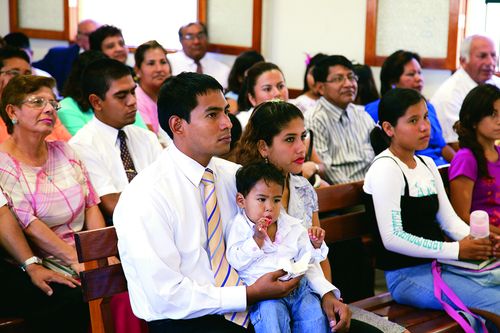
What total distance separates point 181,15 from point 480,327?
5.07 m

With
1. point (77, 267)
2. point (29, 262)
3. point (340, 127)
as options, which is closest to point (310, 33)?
point (340, 127)

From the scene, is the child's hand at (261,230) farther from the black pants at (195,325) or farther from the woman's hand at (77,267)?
the woman's hand at (77,267)

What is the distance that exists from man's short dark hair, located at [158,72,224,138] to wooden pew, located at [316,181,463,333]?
77 centimetres

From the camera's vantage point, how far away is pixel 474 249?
2.74 m

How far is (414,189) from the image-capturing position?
278 centimetres

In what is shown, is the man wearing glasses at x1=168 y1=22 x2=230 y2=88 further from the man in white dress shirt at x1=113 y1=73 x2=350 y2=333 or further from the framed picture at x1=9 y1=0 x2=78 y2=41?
the man in white dress shirt at x1=113 y1=73 x2=350 y2=333

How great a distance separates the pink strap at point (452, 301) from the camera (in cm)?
265

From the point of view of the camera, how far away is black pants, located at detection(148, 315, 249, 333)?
2061 mm

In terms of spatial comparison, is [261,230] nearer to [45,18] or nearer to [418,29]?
[418,29]

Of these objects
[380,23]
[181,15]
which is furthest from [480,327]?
[181,15]

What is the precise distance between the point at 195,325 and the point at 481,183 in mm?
1497

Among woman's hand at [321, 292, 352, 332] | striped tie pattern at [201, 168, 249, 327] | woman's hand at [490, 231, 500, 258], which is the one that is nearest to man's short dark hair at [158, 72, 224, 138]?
striped tie pattern at [201, 168, 249, 327]

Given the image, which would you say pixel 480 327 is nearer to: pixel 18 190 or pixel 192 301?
pixel 192 301

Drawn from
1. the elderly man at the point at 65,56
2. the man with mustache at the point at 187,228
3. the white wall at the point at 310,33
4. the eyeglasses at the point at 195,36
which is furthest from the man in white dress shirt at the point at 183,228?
the elderly man at the point at 65,56
